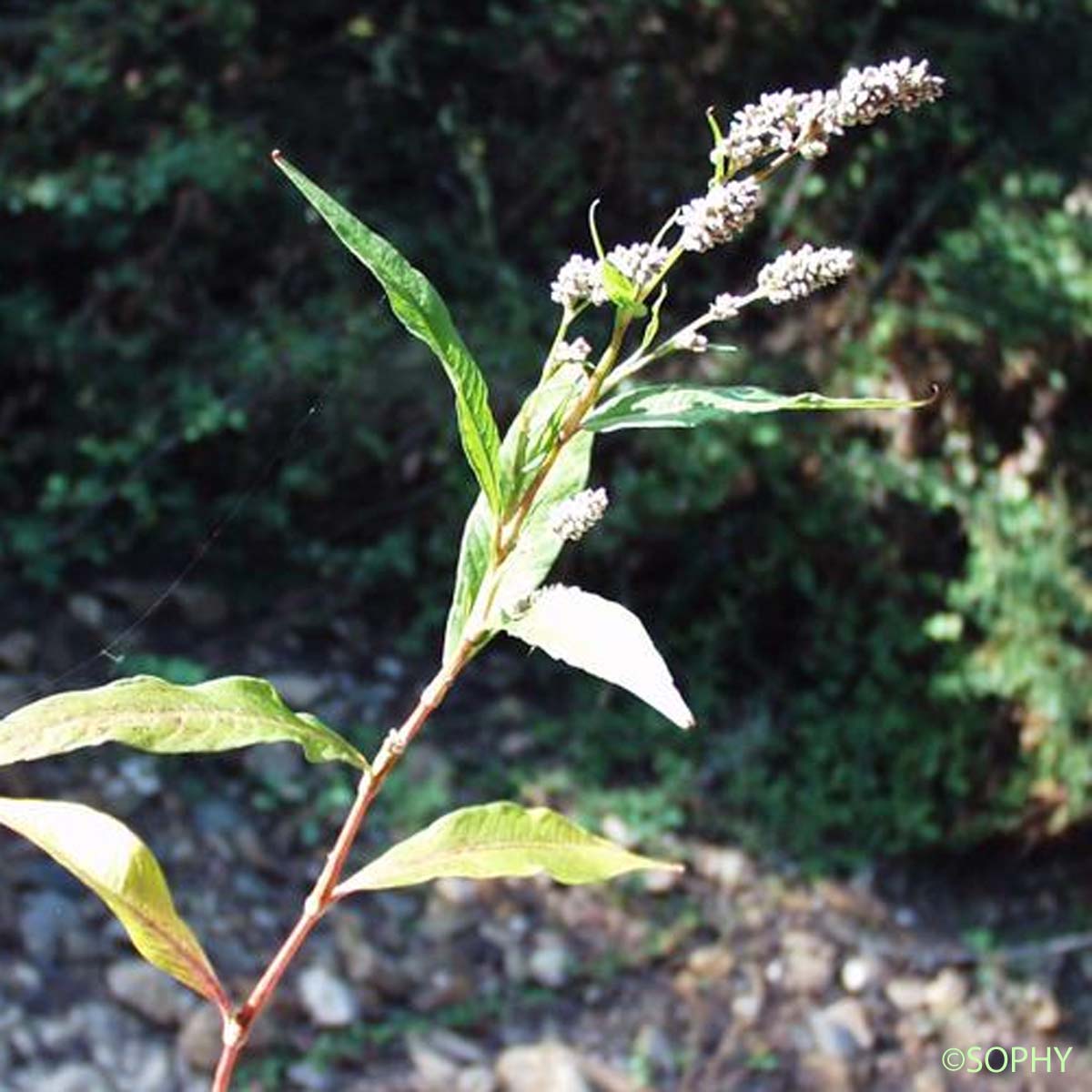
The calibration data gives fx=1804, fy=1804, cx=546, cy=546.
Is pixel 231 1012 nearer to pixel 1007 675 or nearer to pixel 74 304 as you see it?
pixel 1007 675

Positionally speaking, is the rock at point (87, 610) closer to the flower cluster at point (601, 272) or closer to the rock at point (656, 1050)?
the rock at point (656, 1050)

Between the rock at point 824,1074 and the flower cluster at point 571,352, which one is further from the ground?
the flower cluster at point 571,352

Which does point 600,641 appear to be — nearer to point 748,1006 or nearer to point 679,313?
point 748,1006

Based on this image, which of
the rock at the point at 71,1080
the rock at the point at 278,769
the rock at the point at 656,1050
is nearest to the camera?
the rock at the point at 71,1080

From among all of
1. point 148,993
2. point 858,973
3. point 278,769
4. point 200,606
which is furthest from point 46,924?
point 858,973

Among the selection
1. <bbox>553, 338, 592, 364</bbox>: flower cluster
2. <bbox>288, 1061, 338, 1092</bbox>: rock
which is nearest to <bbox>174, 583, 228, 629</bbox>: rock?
<bbox>288, 1061, 338, 1092</bbox>: rock

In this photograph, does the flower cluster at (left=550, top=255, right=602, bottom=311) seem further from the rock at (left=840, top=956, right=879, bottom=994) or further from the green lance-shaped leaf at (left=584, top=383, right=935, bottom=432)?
the rock at (left=840, top=956, right=879, bottom=994)

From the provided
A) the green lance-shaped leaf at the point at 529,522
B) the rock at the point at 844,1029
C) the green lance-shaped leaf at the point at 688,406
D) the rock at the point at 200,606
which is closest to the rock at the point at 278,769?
the rock at the point at 200,606
